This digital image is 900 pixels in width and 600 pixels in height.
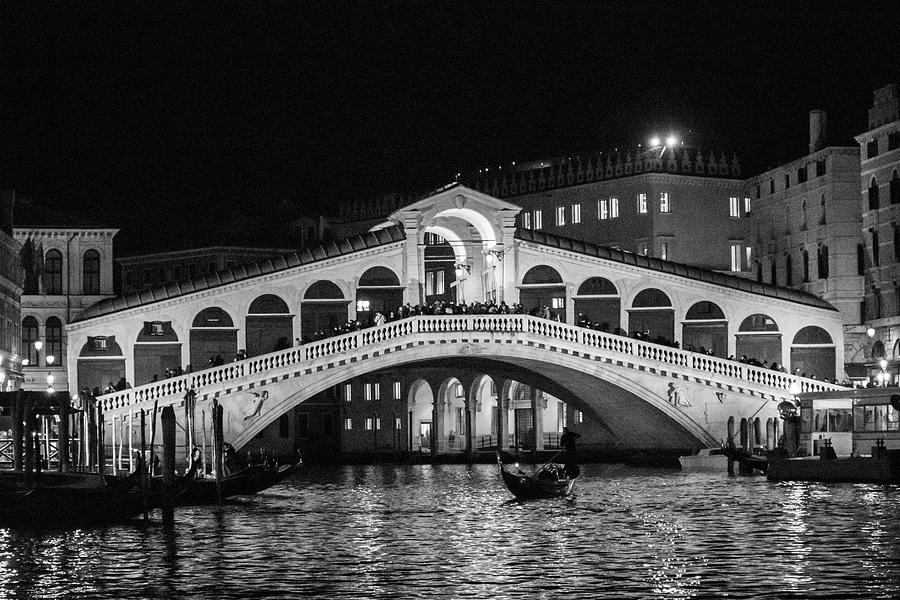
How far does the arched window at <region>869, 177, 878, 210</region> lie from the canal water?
17.2 m

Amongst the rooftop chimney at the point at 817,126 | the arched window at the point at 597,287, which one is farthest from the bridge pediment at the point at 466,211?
the rooftop chimney at the point at 817,126

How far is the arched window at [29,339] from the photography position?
63969 mm

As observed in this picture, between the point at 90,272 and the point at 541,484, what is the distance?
2922cm

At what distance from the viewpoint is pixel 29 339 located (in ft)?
211

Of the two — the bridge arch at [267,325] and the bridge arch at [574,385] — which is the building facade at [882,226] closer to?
the bridge arch at [574,385]

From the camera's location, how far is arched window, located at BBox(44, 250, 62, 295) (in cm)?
6397

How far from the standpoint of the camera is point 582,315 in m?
55.8

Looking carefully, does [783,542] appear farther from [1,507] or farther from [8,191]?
[8,191]

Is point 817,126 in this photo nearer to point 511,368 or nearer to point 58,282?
point 511,368

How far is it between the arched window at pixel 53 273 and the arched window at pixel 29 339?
1.21m

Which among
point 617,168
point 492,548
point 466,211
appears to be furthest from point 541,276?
point 492,548

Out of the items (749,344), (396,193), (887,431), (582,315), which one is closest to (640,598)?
(887,431)

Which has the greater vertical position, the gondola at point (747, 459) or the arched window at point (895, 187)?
the arched window at point (895, 187)

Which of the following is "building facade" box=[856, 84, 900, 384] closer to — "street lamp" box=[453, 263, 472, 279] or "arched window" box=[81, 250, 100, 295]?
"street lamp" box=[453, 263, 472, 279]
